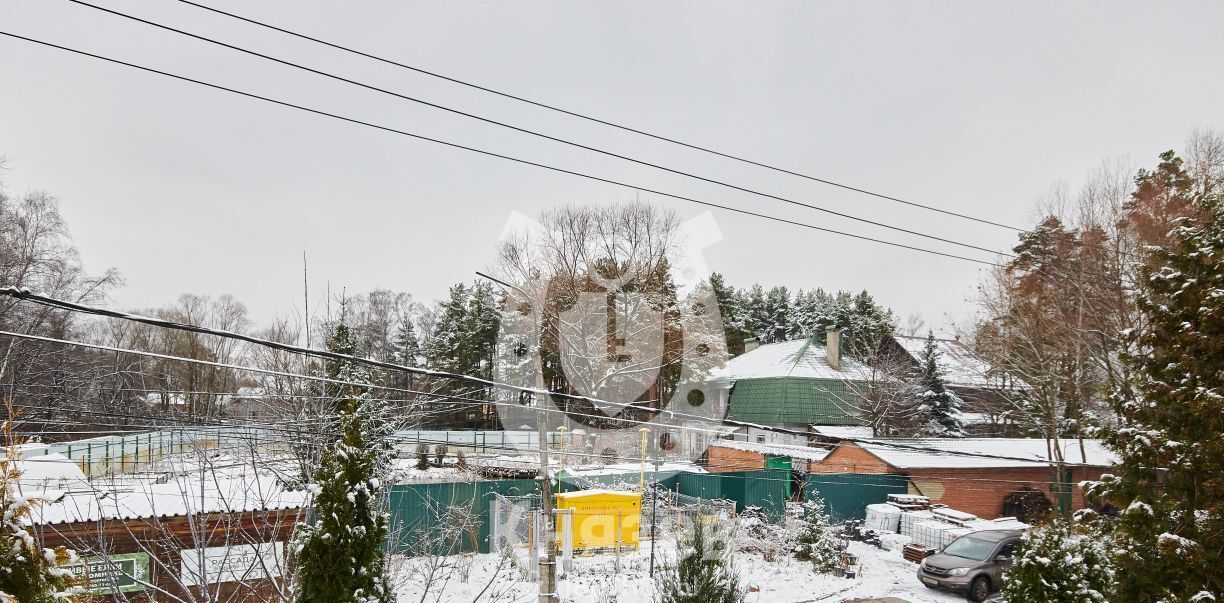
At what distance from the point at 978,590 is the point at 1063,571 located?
15.1 ft

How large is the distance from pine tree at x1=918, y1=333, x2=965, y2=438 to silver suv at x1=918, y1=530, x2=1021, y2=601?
21.2 metres

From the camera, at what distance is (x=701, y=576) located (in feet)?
30.0

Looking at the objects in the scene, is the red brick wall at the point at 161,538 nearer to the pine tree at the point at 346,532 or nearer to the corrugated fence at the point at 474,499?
the corrugated fence at the point at 474,499

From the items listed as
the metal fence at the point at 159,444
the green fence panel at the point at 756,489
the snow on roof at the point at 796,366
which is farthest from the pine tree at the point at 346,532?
the snow on roof at the point at 796,366

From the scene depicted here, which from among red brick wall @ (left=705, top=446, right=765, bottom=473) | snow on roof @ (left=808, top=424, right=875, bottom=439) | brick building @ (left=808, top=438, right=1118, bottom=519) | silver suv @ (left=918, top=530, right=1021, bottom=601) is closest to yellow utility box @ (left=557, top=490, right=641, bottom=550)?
silver suv @ (left=918, top=530, right=1021, bottom=601)

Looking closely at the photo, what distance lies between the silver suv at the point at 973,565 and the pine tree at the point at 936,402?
69.5 ft

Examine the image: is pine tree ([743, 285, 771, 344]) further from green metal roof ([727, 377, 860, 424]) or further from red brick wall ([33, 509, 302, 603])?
red brick wall ([33, 509, 302, 603])

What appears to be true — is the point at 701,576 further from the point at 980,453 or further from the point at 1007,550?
the point at 980,453

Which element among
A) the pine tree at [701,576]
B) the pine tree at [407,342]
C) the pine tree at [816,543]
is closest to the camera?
the pine tree at [701,576]

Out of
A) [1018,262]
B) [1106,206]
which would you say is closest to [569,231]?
[1018,262]

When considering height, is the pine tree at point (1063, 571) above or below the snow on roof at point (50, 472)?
below

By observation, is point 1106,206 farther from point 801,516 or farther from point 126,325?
point 126,325

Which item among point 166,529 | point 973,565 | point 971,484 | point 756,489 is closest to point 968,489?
point 971,484

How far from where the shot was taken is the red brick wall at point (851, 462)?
20.6 m
